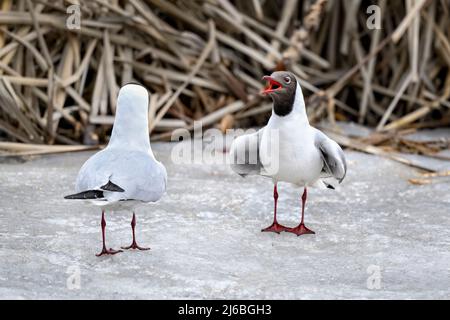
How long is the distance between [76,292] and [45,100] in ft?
8.57

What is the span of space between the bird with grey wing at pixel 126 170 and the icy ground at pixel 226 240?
9.1 inches

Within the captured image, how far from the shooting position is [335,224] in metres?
3.83

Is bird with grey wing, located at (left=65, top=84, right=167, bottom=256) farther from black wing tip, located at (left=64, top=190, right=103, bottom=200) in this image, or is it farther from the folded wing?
the folded wing

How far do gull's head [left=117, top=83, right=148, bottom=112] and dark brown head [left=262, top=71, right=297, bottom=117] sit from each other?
597 millimetres

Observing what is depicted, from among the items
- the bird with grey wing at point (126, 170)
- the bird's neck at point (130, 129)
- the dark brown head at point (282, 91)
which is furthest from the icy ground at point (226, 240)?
the dark brown head at point (282, 91)

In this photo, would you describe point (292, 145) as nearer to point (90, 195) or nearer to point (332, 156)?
point (332, 156)

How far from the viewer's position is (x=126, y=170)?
310cm

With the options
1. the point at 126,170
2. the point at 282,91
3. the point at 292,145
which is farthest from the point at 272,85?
the point at 126,170

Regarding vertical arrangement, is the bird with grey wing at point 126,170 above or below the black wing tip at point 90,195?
above

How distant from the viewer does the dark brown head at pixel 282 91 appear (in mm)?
3654

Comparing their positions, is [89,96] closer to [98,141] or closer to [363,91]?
[98,141]

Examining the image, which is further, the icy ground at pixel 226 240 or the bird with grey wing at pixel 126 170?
the bird with grey wing at pixel 126 170

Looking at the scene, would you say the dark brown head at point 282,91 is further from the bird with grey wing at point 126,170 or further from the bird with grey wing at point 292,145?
the bird with grey wing at point 126,170

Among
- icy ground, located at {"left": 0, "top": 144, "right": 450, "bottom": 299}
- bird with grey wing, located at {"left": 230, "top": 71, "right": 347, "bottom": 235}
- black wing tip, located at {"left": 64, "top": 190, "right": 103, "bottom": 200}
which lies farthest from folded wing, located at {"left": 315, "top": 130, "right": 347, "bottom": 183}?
black wing tip, located at {"left": 64, "top": 190, "right": 103, "bottom": 200}
